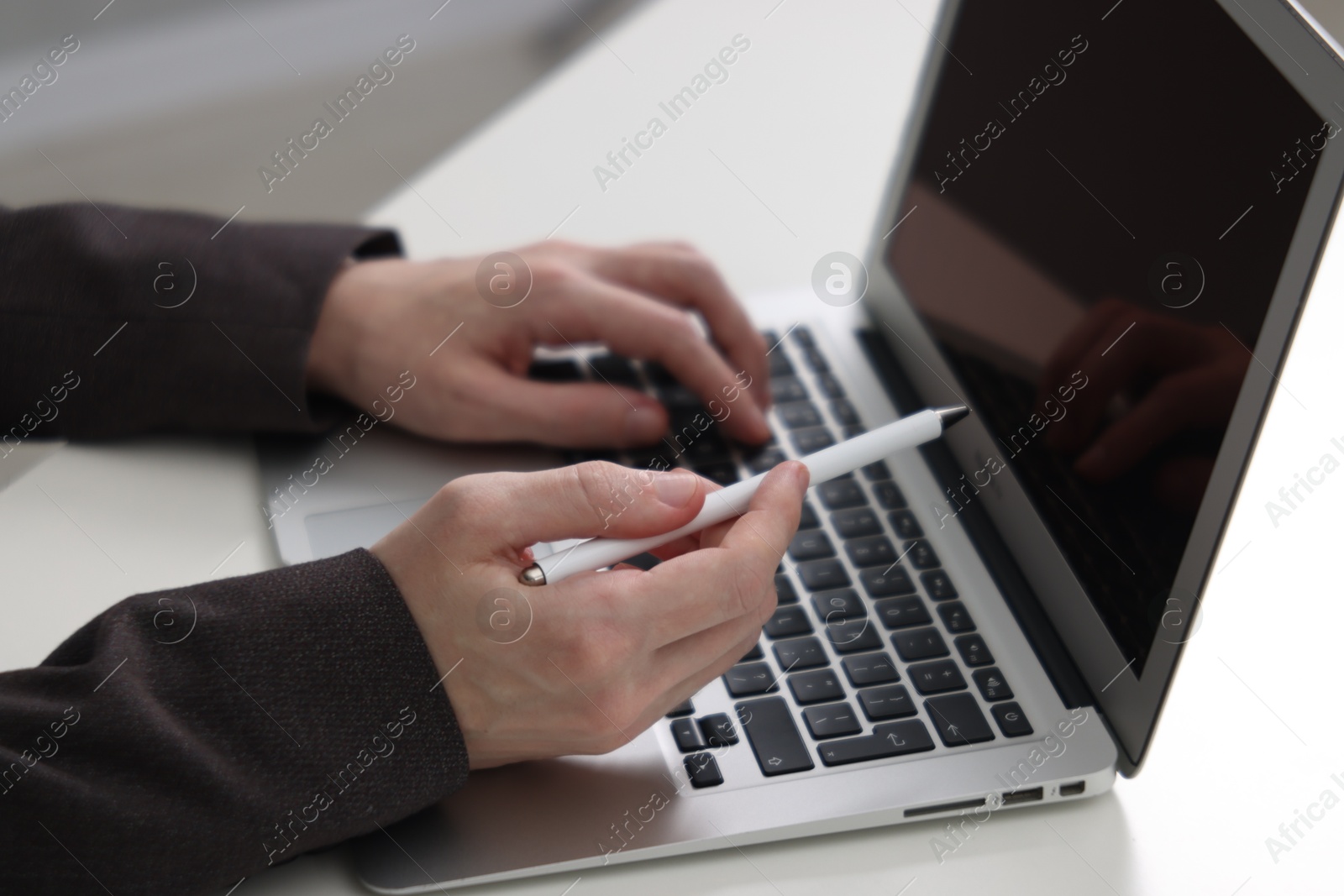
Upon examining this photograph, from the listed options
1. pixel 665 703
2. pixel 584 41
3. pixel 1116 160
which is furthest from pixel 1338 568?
pixel 584 41

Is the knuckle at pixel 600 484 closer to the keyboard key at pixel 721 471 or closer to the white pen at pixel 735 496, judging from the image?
the white pen at pixel 735 496

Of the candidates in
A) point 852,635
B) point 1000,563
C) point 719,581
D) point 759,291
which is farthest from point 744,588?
point 759,291

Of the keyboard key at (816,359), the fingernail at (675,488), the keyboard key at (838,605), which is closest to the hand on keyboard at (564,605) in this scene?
the fingernail at (675,488)

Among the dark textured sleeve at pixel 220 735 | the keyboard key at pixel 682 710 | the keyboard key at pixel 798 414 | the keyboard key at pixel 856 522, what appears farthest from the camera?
the keyboard key at pixel 798 414

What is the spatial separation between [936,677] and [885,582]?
0.08 metres

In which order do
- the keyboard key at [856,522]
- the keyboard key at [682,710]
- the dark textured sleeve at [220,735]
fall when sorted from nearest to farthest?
the dark textured sleeve at [220,735], the keyboard key at [682,710], the keyboard key at [856,522]

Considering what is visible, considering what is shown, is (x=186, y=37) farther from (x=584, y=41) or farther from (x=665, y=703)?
(x=665, y=703)

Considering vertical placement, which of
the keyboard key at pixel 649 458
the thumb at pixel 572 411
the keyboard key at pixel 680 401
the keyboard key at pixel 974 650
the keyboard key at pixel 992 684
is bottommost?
the keyboard key at pixel 992 684

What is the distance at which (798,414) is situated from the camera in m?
0.82

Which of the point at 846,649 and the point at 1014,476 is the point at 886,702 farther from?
the point at 1014,476

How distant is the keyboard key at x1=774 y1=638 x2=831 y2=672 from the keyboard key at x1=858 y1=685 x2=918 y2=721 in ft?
0.10

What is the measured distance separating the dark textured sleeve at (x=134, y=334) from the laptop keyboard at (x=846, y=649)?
0.72ft

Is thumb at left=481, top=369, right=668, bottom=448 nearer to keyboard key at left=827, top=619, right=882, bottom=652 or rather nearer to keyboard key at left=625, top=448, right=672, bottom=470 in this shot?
keyboard key at left=625, top=448, right=672, bottom=470

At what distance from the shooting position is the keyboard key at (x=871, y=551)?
0.69 meters
